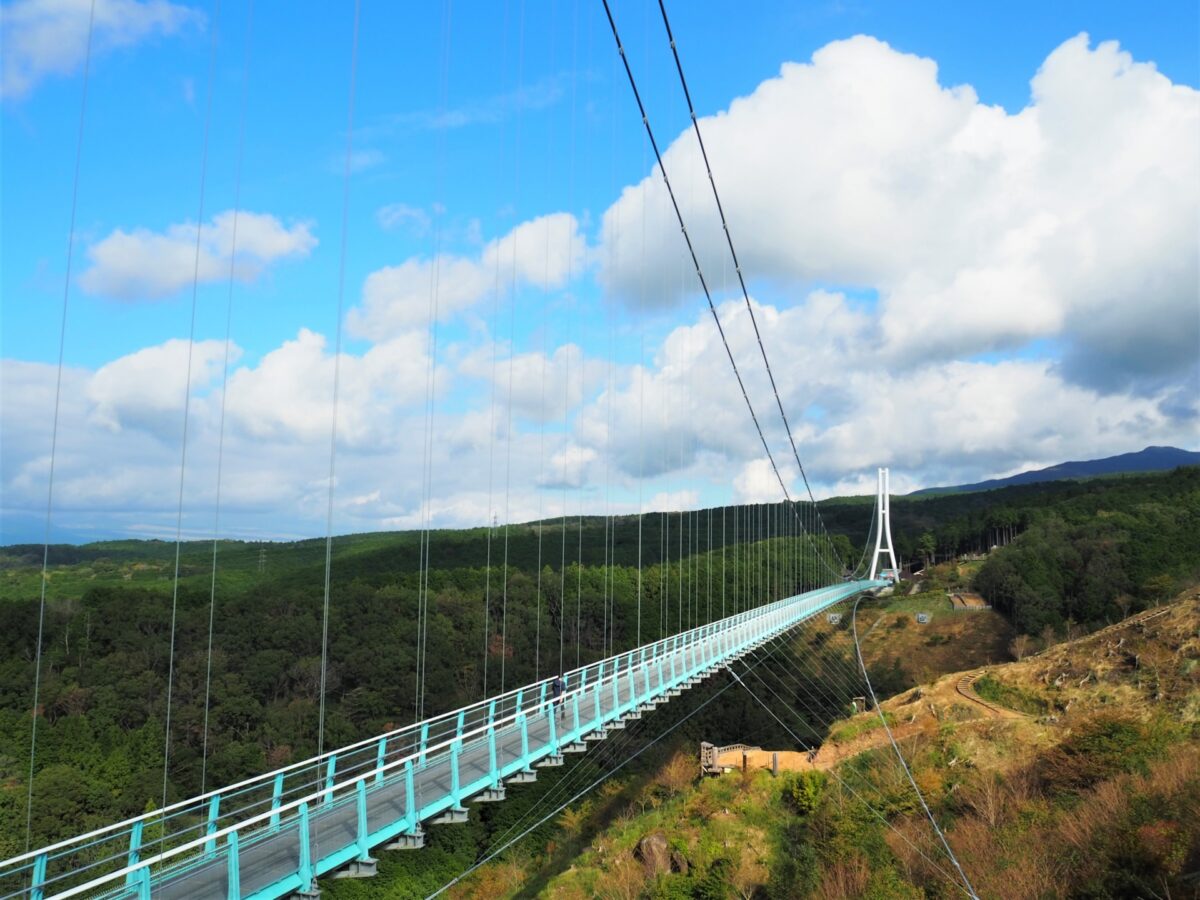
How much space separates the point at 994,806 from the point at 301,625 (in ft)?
116

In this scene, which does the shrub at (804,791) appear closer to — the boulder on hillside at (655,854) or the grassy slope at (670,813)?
the grassy slope at (670,813)

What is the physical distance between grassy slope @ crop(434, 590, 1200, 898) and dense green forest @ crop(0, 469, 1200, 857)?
8802mm

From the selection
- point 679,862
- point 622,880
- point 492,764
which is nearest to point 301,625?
point 622,880

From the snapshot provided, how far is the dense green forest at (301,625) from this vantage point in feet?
118

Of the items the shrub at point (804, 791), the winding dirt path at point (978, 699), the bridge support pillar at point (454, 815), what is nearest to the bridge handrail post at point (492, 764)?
the bridge support pillar at point (454, 815)

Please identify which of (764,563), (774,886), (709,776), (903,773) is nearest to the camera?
(774,886)

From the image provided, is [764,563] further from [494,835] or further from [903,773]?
[903,773]

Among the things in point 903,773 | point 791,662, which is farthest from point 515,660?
point 903,773

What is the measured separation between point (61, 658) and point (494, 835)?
2150 centimetres

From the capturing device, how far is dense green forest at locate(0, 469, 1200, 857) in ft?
118

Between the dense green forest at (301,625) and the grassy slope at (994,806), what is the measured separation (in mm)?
8802

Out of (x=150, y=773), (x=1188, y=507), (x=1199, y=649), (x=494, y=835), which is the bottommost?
(x=494, y=835)

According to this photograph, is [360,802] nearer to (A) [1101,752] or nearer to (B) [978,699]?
(A) [1101,752]

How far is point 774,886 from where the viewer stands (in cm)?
2156
